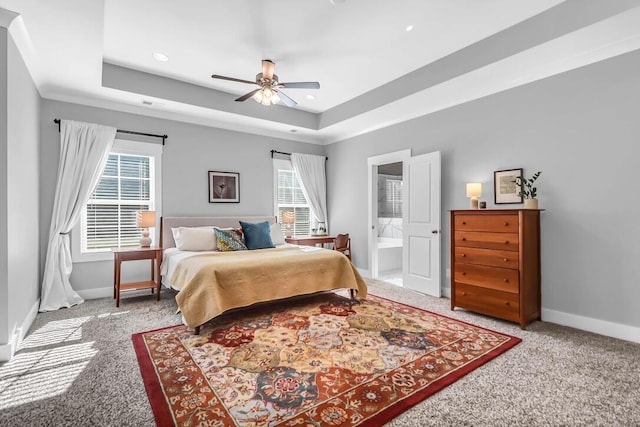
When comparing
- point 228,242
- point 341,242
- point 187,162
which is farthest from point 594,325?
point 187,162

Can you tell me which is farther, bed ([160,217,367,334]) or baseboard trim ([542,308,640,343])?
bed ([160,217,367,334])

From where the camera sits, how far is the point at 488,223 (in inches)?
134

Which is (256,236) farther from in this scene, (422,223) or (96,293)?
(422,223)

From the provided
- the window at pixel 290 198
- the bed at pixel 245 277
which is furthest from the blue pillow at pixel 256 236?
the window at pixel 290 198

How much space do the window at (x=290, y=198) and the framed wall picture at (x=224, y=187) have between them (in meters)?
0.75

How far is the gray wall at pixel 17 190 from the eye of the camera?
8.04 feet

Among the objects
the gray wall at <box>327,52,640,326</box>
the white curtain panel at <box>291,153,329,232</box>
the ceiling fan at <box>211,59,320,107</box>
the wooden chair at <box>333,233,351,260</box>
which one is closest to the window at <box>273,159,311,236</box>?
the white curtain panel at <box>291,153,329,232</box>

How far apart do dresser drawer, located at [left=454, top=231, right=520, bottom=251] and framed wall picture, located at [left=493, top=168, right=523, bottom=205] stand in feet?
1.88

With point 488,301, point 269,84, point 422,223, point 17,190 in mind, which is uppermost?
point 269,84

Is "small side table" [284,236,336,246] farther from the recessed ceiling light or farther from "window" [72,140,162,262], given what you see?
the recessed ceiling light

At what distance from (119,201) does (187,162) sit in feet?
3.59

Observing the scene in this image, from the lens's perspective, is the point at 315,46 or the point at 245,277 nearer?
the point at 245,277

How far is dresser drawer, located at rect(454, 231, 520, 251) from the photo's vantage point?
3207mm

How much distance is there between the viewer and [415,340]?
2814 mm
